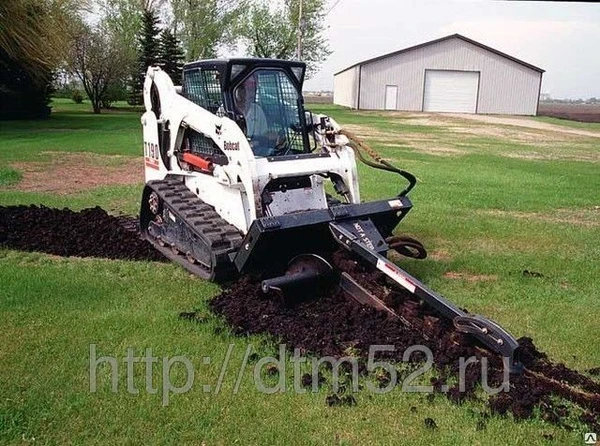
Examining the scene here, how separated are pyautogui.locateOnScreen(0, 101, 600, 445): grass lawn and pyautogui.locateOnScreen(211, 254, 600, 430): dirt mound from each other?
0.15m

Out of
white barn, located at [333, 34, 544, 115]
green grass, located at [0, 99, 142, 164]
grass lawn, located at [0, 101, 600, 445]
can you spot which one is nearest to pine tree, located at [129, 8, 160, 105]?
green grass, located at [0, 99, 142, 164]

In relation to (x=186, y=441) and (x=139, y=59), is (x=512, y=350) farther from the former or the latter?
(x=139, y=59)

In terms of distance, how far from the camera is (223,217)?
21.7 ft

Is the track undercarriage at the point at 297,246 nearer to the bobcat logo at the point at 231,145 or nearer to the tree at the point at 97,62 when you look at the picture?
the bobcat logo at the point at 231,145

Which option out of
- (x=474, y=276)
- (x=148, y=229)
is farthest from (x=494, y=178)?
(x=148, y=229)

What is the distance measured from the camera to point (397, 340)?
4.85 meters

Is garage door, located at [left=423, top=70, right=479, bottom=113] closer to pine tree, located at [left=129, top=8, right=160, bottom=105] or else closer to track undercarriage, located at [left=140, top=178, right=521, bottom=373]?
pine tree, located at [left=129, top=8, right=160, bottom=105]

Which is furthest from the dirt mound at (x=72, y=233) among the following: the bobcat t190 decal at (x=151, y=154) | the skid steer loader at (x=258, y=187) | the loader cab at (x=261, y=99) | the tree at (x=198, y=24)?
the tree at (x=198, y=24)

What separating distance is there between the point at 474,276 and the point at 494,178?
8900 millimetres

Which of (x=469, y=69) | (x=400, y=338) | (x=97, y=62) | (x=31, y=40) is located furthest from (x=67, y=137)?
(x=469, y=69)

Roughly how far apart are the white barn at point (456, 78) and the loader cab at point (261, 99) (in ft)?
154

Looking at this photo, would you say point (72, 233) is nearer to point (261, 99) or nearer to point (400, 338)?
point (261, 99)

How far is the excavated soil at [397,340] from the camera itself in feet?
13.4

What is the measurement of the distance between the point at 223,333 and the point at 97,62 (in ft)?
121
